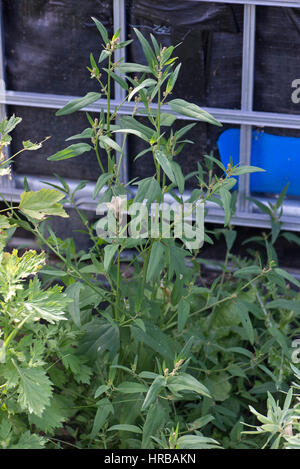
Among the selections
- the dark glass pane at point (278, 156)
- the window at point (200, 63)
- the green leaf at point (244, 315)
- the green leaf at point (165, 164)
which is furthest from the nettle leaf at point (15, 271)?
the dark glass pane at point (278, 156)

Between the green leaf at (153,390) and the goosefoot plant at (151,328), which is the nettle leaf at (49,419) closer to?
the goosefoot plant at (151,328)

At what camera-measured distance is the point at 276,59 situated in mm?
2994

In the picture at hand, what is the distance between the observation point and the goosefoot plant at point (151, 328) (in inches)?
82.2

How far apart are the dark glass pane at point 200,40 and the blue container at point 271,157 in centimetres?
17

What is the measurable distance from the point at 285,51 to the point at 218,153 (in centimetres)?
53

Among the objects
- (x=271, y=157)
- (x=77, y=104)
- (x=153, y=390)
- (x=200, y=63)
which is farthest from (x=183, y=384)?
(x=200, y=63)

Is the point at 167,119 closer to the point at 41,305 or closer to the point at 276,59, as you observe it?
the point at 41,305

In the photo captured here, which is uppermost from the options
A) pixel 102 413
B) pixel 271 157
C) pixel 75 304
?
pixel 271 157

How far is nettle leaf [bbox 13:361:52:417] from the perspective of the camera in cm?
186

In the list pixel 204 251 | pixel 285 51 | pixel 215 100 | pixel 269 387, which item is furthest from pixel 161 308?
pixel 285 51

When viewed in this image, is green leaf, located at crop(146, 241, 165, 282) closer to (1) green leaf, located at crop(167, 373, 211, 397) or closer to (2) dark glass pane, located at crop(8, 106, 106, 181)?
(1) green leaf, located at crop(167, 373, 211, 397)

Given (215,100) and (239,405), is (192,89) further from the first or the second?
(239,405)

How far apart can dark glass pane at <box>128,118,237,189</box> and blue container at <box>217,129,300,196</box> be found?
4 centimetres

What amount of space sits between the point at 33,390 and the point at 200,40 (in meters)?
1.75
